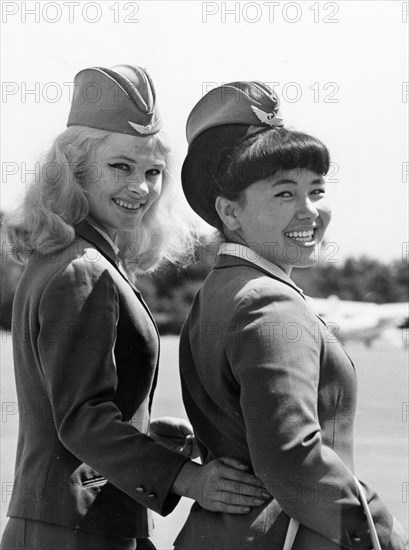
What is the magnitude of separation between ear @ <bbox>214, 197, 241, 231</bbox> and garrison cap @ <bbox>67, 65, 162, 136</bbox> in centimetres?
45

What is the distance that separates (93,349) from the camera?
7.93ft

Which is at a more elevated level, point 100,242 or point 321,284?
point 100,242

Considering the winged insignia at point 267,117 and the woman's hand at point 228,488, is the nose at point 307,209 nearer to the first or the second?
the winged insignia at point 267,117

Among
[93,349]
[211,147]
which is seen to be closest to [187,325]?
[93,349]

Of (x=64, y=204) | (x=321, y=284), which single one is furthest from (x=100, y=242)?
(x=321, y=284)

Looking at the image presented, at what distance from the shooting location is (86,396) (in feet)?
7.75

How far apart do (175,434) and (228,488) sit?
0.63 metres

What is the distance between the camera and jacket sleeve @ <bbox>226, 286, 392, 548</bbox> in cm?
203

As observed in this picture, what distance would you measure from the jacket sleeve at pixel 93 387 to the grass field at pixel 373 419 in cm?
128

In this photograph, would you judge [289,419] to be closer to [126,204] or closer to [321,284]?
[126,204]

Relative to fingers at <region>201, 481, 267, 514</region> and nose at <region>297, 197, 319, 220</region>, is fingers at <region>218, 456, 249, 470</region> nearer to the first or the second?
fingers at <region>201, 481, 267, 514</region>

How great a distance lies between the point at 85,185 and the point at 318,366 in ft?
2.98

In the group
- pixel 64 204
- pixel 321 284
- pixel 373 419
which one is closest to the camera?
pixel 64 204

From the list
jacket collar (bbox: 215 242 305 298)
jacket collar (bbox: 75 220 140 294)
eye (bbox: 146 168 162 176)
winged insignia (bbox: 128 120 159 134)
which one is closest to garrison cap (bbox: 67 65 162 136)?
winged insignia (bbox: 128 120 159 134)
